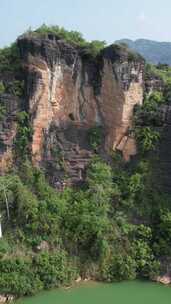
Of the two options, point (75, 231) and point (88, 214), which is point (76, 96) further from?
point (75, 231)

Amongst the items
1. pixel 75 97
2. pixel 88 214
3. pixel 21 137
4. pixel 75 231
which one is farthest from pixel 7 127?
pixel 75 231

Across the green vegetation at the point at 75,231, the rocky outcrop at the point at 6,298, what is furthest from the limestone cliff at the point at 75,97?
the rocky outcrop at the point at 6,298

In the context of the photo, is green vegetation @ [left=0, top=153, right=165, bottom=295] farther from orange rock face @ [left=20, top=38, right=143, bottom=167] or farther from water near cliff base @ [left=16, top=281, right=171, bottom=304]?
orange rock face @ [left=20, top=38, right=143, bottom=167]

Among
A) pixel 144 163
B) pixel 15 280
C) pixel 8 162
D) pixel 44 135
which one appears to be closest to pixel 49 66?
pixel 44 135

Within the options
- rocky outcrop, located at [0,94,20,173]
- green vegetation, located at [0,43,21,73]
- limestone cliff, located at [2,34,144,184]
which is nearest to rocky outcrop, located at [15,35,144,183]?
limestone cliff, located at [2,34,144,184]

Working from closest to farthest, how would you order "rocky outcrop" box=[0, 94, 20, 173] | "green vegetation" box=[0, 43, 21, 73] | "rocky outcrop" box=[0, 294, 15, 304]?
"rocky outcrop" box=[0, 294, 15, 304]
"rocky outcrop" box=[0, 94, 20, 173]
"green vegetation" box=[0, 43, 21, 73]

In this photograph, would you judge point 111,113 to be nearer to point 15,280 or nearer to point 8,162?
point 8,162

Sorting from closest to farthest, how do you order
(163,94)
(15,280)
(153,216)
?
(15,280) < (153,216) < (163,94)
